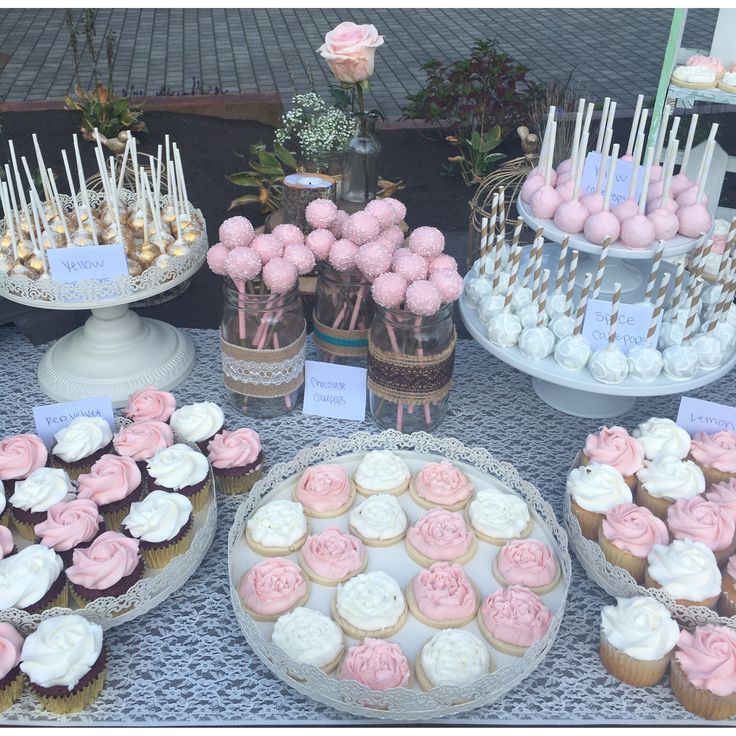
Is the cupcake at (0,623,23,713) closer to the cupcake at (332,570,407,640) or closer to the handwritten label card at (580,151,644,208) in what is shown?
the cupcake at (332,570,407,640)

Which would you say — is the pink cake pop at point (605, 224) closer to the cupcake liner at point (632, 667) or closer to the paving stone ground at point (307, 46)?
the cupcake liner at point (632, 667)

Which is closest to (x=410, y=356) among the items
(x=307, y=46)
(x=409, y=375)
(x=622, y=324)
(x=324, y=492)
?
(x=409, y=375)

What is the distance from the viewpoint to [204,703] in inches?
55.6

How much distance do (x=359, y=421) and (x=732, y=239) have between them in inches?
41.5

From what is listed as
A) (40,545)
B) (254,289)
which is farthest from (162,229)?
(40,545)

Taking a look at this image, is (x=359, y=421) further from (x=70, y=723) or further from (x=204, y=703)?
(x=70, y=723)

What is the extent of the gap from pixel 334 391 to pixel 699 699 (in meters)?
1.12

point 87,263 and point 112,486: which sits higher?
point 87,263

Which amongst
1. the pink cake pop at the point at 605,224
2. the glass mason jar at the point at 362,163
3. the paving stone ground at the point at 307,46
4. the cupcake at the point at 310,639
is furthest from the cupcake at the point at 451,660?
the paving stone ground at the point at 307,46

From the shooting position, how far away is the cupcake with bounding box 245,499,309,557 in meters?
1.57

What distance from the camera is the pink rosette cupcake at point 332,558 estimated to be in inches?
60.0

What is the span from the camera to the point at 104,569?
1436 mm

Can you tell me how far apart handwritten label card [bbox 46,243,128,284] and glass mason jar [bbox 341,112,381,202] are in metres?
0.81

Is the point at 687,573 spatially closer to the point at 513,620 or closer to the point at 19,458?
the point at 513,620
